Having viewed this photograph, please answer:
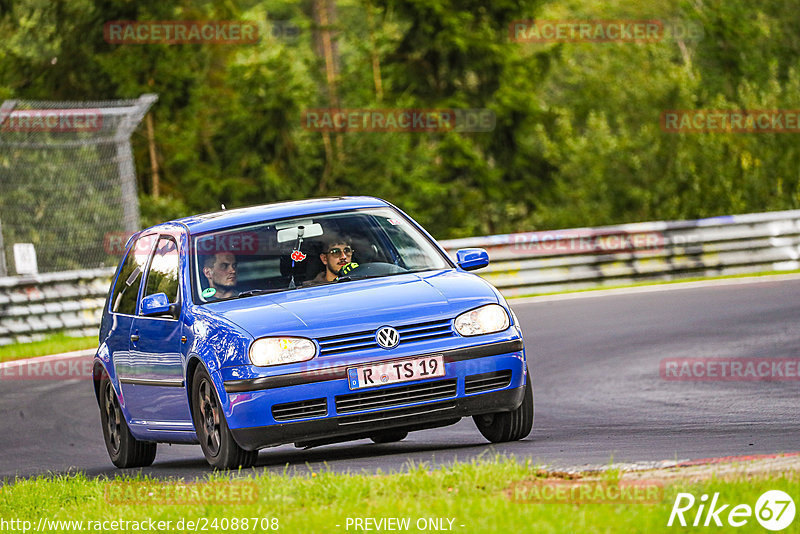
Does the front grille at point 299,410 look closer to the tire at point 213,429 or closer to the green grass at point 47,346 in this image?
the tire at point 213,429

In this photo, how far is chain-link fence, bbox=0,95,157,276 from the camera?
20.5m

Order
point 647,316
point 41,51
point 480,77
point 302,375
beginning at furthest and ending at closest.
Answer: point 480,77
point 41,51
point 647,316
point 302,375

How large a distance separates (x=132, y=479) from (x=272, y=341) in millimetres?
1458

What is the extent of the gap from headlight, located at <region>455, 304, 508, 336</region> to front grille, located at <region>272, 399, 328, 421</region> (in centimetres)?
89

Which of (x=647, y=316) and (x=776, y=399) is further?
(x=647, y=316)

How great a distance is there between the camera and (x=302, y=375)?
797 cm

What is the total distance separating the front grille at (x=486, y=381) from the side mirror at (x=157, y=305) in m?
1.95

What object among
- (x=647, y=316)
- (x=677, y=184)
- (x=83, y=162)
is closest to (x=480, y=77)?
(x=677, y=184)

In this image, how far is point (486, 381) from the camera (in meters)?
8.32

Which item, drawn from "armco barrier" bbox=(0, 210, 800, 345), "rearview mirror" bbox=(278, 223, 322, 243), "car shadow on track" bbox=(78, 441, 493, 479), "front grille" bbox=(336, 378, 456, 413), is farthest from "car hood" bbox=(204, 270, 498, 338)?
"armco barrier" bbox=(0, 210, 800, 345)

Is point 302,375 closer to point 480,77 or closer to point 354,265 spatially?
point 354,265

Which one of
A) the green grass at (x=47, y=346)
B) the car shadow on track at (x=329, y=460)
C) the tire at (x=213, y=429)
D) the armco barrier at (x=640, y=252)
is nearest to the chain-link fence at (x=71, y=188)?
the green grass at (x=47, y=346)

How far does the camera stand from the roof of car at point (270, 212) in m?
9.38

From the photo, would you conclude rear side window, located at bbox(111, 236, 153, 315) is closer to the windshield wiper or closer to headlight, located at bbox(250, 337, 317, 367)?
the windshield wiper
